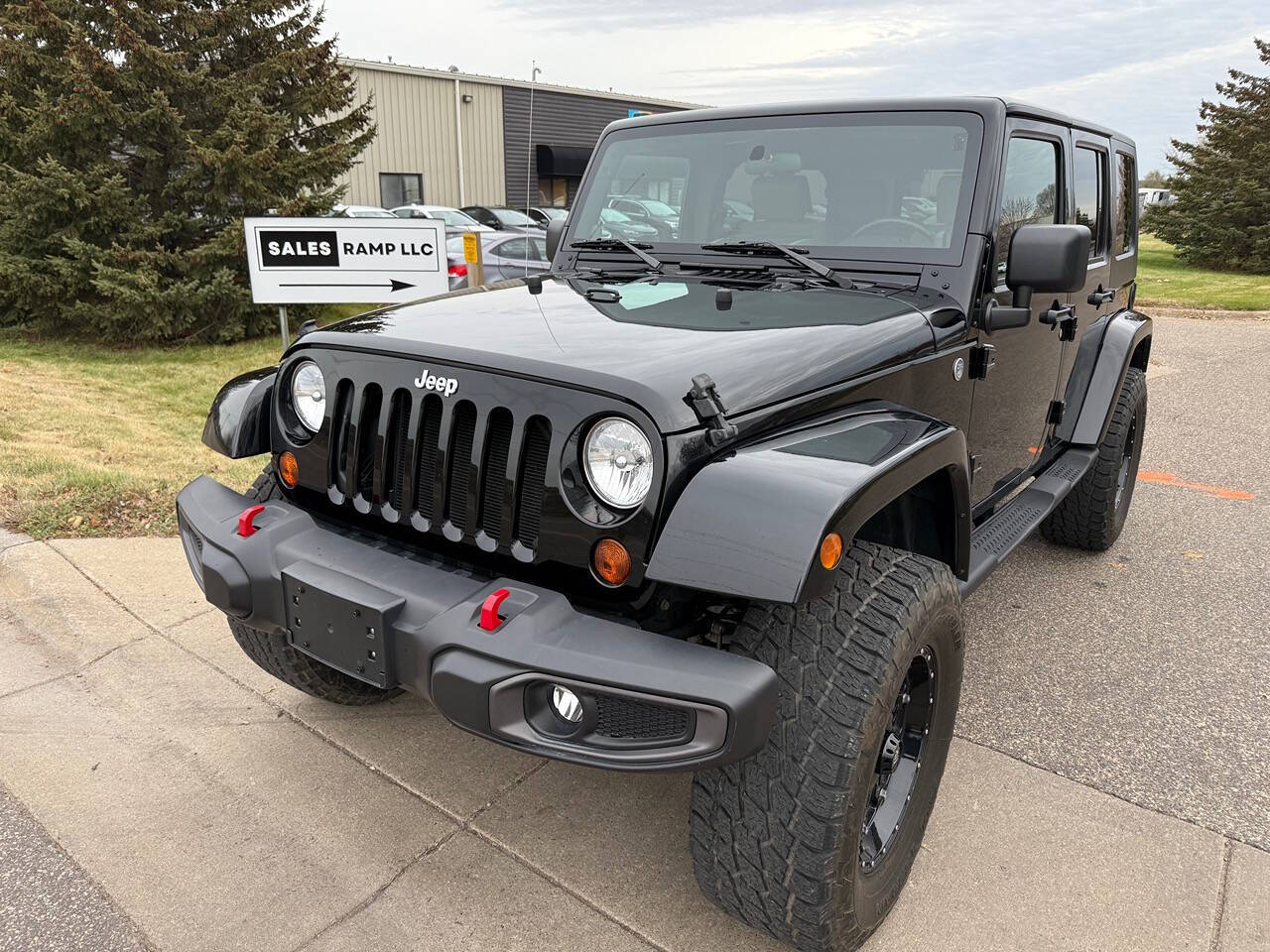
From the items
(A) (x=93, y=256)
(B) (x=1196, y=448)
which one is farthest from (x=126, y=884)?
(A) (x=93, y=256)

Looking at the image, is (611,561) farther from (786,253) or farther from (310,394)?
(786,253)

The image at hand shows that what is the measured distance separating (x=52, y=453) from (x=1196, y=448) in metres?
7.30

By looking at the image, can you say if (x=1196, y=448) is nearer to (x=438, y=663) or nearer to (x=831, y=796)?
(x=831, y=796)

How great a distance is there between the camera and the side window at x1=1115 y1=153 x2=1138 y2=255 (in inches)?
177

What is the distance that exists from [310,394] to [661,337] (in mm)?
910

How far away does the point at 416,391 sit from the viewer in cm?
215

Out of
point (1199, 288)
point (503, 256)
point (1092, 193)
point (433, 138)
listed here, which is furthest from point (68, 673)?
→ point (433, 138)

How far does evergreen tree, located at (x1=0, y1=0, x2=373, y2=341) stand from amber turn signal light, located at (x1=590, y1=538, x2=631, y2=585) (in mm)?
8273

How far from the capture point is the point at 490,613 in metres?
1.83

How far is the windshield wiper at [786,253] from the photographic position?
2.82 meters

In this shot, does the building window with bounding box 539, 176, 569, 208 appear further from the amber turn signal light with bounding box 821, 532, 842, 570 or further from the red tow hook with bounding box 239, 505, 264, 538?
the amber turn signal light with bounding box 821, 532, 842, 570

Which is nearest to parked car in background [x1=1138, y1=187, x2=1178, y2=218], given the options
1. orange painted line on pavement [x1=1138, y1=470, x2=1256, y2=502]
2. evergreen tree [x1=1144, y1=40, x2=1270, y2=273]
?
evergreen tree [x1=1144, y1=40, x2=1270, y2=273]

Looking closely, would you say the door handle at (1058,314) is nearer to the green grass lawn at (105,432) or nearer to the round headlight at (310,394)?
the round headlight at (310,394)

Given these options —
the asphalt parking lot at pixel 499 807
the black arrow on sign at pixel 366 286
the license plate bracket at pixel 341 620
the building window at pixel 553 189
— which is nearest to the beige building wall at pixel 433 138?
the building window at pixel 553 189
